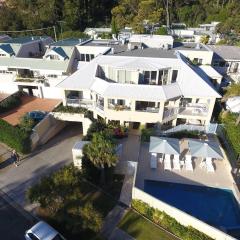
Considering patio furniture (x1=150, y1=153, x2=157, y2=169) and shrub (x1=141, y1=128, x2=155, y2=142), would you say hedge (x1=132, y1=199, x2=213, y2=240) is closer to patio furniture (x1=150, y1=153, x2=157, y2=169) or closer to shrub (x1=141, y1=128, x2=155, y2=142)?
patio furniture (x1=150, y1=153, x2=157, y2=169)

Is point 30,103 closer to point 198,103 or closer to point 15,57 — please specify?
point 15,57

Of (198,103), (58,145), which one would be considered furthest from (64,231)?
(198,103)

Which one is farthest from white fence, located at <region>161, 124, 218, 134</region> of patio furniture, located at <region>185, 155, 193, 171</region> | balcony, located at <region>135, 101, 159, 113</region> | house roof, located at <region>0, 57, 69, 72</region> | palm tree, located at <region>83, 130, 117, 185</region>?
house roof, located at <region>0, 57, 69, 72</region>

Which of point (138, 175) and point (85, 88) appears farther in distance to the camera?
point (85, 88)

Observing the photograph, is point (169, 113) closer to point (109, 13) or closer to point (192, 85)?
point (192, 85)

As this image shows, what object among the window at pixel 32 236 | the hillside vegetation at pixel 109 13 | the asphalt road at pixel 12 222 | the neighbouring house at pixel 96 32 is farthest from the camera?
the hillside vegetation at pixel 109 13

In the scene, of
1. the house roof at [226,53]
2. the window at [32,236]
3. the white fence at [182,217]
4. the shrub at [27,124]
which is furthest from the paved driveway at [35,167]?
the house roof at [226,53]

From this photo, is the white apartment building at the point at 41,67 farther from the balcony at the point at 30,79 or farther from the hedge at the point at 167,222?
the hedge at the point at 167,222
